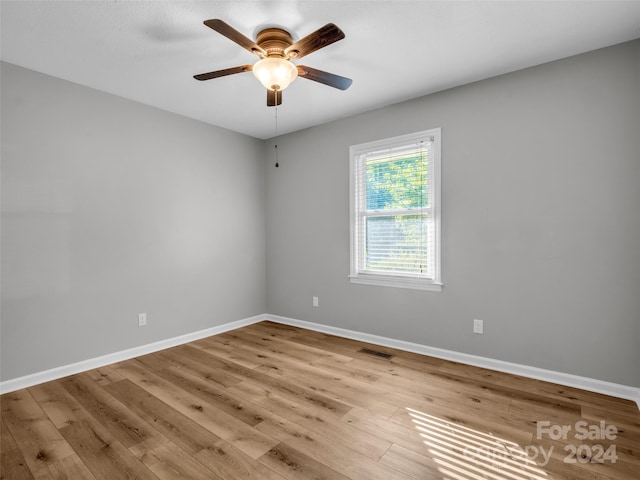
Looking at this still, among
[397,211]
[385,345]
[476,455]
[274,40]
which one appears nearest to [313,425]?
[476,455]

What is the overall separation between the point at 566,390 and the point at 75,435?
10.9 ft

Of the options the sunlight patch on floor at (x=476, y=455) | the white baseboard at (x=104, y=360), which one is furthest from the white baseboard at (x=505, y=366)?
the white baseboard at (x=104, y=360)

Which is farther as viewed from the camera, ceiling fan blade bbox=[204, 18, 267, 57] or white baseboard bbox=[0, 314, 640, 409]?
white baseboard bbox=[0, 314, 640, 409]

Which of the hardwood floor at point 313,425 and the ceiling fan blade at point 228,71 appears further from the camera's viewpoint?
Result: the ceiling fan blade at point 228,71

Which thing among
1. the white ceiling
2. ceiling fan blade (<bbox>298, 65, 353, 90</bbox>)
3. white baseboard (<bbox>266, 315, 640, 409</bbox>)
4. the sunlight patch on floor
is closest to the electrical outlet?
white baseboard (<bbox>266, 315, 640, 409</bbox>)

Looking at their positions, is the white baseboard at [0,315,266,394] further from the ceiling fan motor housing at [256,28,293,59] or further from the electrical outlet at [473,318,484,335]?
the ceiling fan motor housing at [256,28,293,59]

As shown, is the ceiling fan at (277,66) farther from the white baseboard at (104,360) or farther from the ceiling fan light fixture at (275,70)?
the white baseboard at (104,360)

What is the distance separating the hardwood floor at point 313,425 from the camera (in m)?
1.70

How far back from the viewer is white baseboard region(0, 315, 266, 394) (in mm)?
2621

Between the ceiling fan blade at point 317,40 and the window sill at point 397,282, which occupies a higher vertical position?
the ceiling fan blade at point 317,40

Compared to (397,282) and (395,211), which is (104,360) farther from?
(395,211)

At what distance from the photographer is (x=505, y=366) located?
9.32ft

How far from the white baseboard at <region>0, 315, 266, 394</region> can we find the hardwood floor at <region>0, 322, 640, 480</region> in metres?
0.09

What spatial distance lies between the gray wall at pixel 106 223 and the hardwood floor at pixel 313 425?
0.47 m
